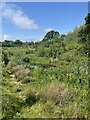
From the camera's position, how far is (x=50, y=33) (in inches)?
1917

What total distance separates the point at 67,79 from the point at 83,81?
0.74 meters

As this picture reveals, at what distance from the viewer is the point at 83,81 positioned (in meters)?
8.91

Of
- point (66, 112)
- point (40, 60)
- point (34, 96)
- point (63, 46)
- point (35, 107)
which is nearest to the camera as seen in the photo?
point (66, 112)

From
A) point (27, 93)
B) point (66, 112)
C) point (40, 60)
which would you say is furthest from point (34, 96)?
point (40, 60)

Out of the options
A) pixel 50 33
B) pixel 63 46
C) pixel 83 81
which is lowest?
pixel 83 81

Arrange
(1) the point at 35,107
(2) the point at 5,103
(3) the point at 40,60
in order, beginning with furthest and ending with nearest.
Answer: (3) the point at 40,60 → (1) the point at 35,107 → (2) the point at 5,103

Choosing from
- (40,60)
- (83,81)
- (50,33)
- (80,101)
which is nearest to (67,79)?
(83,81)

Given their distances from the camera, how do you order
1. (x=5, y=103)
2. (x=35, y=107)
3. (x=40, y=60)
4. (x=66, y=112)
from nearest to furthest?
(x=66, y=112), (x=5, y=103), (x=35, y=107), (x=40, y=60)

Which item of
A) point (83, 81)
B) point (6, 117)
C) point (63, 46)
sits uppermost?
point (63, 46)

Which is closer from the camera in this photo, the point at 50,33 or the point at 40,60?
the point at 40,60

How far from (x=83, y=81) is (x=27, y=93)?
7.09ft

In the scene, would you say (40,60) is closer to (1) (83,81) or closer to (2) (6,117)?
(1) (83,81)

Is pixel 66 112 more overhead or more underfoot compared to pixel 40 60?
more underfoot

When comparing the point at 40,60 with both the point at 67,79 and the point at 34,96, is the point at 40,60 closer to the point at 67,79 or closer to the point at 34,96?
the point at 67,79
